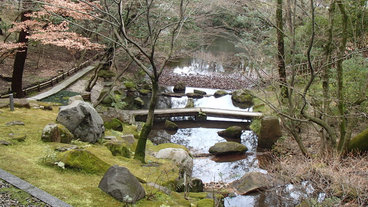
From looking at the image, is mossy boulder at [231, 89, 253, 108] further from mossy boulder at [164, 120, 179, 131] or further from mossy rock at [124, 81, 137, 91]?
mossy rock at [124, 81, 137, 91]

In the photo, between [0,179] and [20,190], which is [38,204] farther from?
[0,179]

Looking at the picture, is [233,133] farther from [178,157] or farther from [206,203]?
[206,203]

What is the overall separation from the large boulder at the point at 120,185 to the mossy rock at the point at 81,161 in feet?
2.77

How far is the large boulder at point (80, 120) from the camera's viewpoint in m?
8.45

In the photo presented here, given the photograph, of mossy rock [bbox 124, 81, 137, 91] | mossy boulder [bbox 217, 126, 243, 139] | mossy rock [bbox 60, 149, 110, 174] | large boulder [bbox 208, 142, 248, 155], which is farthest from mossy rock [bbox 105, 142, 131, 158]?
mossy rock [bbox 124, 81, 137, 91]

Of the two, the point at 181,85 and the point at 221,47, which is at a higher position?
the point at 221,47

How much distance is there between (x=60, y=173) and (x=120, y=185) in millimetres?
1434

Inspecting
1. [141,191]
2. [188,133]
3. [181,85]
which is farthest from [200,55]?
[141,191]

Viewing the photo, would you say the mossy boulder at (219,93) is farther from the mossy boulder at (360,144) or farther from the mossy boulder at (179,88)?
the mossy boulder at (360,144)

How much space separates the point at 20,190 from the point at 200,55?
27.1 metres

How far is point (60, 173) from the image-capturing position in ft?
19.8

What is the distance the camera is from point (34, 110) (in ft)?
34.1

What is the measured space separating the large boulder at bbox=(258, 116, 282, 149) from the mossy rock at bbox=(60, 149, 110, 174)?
8.77 metres

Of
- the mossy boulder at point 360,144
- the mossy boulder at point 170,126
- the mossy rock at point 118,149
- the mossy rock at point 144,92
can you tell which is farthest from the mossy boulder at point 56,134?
the mossy rock at point 144,92
